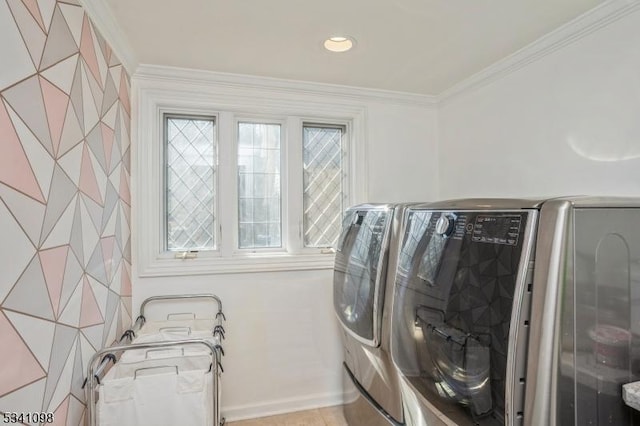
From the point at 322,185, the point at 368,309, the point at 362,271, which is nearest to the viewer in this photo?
the point at 368,309

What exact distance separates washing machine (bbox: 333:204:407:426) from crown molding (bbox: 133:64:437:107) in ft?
2.95

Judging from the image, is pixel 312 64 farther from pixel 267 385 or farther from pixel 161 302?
pixel 267 385

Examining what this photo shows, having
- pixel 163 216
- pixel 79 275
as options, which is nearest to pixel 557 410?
pixel 79 275

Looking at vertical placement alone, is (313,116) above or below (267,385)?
above

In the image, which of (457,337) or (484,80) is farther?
(484,80)

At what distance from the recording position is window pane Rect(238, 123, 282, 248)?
2.33m

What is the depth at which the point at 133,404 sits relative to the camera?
1.26 metres

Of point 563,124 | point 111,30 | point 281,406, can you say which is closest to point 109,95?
point 111,30

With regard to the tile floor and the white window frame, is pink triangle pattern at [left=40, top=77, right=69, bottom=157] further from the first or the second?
the tile floor

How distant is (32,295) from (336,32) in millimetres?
1608

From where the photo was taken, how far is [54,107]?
1.16 metres

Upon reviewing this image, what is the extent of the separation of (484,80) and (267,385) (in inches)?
94.2

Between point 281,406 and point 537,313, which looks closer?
point 537,313

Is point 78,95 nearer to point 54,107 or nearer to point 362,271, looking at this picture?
point 54,107
